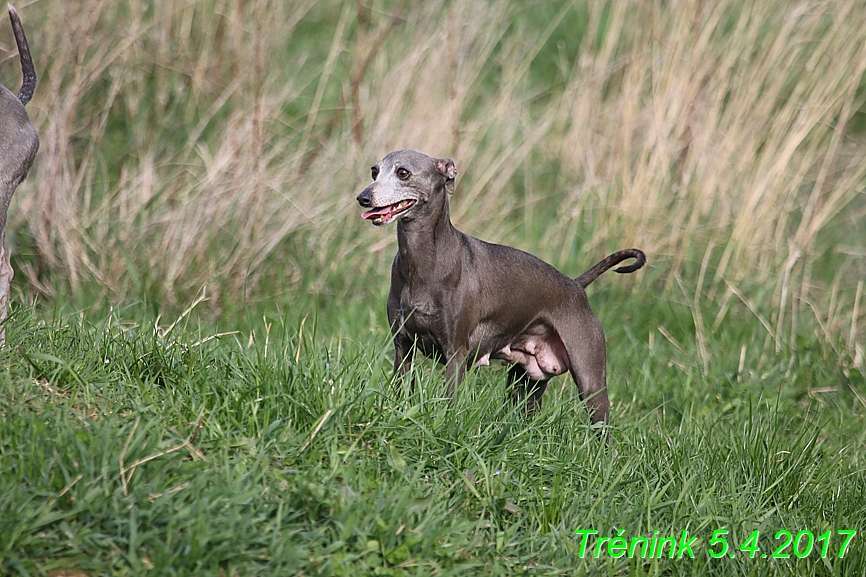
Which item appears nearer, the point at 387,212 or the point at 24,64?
the point at 387,212

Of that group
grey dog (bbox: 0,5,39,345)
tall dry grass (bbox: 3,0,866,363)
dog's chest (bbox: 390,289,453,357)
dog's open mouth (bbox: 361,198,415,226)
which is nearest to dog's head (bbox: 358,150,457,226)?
dog's open mouth (bbox: 361,198,415,226)

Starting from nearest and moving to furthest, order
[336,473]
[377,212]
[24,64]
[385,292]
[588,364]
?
[336,473], [377,212], [24,64], [588,364], [385,292]

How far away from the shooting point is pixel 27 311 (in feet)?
11.6

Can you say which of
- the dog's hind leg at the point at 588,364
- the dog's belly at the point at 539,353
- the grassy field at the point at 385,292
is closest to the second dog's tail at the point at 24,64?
the grassy field at the point at 385,292

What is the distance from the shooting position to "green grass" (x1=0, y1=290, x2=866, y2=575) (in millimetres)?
2490

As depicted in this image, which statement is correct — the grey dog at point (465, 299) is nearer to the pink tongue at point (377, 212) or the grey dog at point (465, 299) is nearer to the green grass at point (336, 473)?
the pink tongue at point (377, 212)

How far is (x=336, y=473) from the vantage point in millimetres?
2816

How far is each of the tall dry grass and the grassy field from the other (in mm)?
27

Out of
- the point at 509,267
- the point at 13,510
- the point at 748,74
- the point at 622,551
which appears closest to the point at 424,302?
the point at 509,267

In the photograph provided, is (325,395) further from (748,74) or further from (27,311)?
(748,74)

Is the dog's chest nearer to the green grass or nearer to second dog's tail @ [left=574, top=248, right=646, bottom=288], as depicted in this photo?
the green grass

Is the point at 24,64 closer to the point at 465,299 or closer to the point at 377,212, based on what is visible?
the point at 377,212

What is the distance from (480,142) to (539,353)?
316 cm

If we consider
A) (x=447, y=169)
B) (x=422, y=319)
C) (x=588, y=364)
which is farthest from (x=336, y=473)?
(x=588, y=364)
